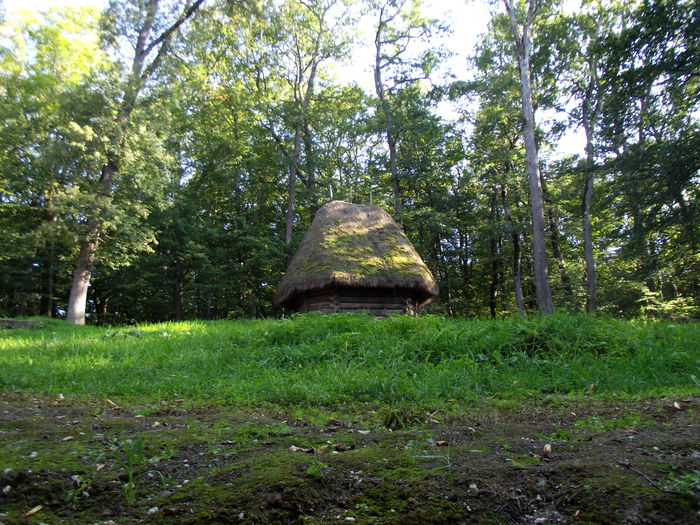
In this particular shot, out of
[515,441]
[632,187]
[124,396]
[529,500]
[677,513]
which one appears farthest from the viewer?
[632,187]

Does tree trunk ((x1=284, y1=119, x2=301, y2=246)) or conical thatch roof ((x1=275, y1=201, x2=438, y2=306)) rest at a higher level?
tree trunk ((x1=284, y1=119, x2=301, y2=246))

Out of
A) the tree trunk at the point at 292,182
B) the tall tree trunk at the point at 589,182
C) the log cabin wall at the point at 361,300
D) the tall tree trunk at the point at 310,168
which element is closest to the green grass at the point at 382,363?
the log cabin wall at the point at 361,300

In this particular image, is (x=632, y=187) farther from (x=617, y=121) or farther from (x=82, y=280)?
(x=82, y=280)

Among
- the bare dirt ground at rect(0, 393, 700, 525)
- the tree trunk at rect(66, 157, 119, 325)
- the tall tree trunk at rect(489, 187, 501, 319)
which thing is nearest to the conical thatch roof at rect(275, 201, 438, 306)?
the bare dirt ground at rect(0, 393, 700, 525)

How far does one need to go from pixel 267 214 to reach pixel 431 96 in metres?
11.6

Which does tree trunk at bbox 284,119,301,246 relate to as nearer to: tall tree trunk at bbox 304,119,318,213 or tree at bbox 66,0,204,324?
tall tree trunk at bbox 304,119,318,213

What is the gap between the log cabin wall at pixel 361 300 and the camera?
11219mm

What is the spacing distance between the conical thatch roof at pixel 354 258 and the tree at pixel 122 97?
28.4 feet

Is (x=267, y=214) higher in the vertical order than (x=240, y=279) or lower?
higher

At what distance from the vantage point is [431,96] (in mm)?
22797

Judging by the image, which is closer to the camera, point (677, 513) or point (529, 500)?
point (677, 513)

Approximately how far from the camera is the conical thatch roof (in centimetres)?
1111

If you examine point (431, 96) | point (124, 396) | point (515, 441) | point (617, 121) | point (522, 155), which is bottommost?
point (124, 396)

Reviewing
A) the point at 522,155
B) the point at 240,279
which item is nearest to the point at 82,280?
the point at 240,279
